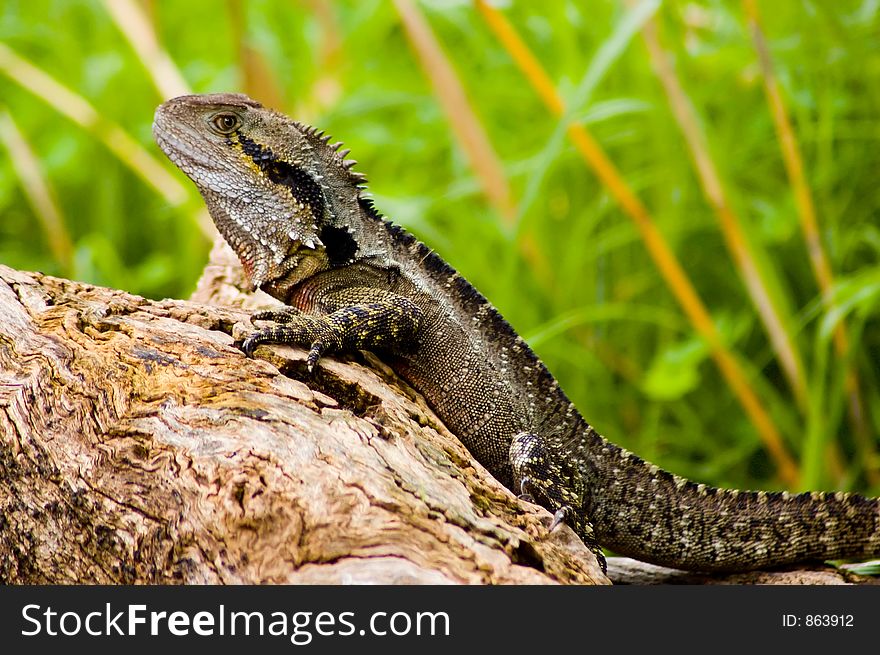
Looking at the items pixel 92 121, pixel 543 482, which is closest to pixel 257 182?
pixel 543 482

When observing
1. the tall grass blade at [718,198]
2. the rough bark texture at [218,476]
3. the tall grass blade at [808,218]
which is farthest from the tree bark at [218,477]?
the tall grass blade at [808,218]

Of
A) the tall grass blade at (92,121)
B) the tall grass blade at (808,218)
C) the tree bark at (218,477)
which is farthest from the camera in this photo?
the tall grass blade at (92,121)

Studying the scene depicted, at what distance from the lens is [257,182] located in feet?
12.7

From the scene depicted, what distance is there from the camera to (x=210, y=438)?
2.78 meters

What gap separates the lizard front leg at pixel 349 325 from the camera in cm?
334

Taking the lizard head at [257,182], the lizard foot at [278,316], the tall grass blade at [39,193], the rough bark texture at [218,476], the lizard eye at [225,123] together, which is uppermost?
the tall grass blade at [39,193]

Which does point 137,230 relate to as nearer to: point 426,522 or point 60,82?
point 60,82

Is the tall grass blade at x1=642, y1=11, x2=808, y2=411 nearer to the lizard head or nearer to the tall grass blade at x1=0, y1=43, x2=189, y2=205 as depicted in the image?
the lizard head

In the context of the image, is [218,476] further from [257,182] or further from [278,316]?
[257,182]

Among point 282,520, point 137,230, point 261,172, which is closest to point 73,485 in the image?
point 282,520

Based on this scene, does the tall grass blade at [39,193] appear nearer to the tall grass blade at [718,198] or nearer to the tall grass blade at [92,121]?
the tall grass blade at [92,121]

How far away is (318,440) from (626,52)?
177 inches

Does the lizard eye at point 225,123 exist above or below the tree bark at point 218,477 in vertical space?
above

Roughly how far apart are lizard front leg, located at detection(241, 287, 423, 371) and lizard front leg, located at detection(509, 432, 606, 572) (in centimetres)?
66
